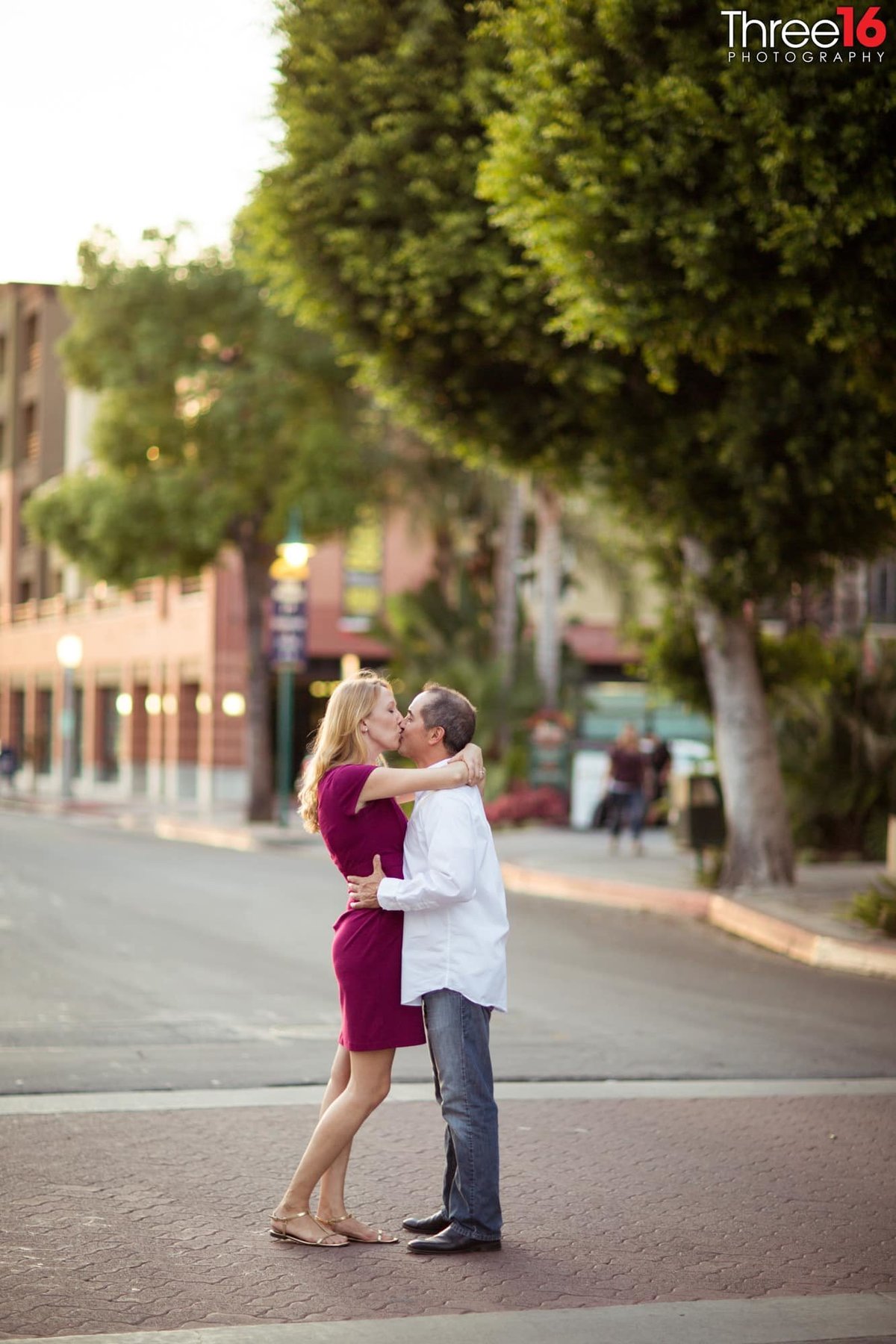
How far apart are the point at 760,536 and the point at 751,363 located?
63.1 inches

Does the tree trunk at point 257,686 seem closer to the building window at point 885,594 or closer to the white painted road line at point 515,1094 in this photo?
the building window at point 885,594

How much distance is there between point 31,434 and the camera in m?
65.3

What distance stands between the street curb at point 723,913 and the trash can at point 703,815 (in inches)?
35.7

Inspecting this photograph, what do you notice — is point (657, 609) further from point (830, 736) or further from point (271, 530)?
point (271, 530)

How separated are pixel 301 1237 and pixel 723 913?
10716mm

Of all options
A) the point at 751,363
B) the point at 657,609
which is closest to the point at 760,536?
the point at 751,363

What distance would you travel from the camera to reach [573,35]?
10.9m

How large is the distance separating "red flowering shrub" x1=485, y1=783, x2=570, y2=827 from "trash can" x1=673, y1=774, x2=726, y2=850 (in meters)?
9.41

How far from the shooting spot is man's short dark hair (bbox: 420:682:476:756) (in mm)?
5309

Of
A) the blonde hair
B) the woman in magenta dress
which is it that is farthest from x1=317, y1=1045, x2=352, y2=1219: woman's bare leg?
the blonde hair

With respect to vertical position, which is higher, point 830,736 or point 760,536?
point 760,536

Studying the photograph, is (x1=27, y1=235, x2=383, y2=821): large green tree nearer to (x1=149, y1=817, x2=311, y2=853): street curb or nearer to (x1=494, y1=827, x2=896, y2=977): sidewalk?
(x1=149, y1=817, x2=311, y2=853): street curb

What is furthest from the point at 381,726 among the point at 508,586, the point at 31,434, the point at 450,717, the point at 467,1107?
the point at 31,434

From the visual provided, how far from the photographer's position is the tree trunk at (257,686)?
1252 inches
